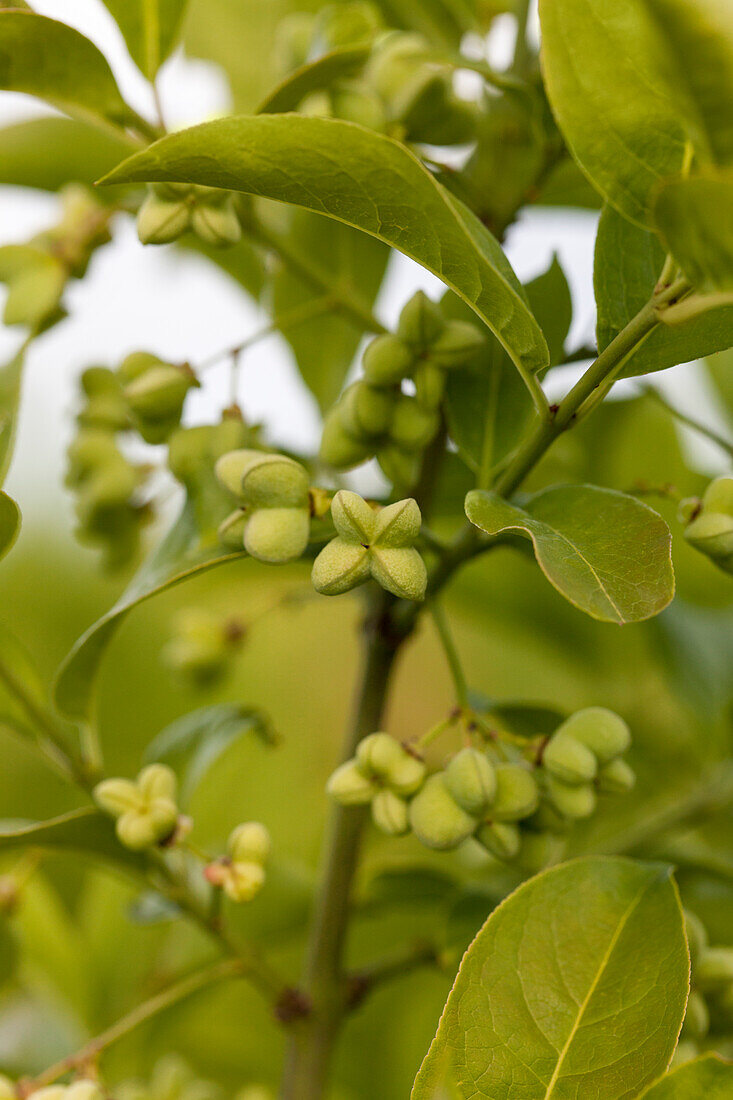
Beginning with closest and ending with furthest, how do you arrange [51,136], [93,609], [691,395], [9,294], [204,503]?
[204,503]
[9,294]
[51,136]
[691,395]
[93,609]

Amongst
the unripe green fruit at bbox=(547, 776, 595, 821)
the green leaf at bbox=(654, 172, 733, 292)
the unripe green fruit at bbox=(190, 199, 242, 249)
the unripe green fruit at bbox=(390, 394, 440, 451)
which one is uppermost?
the green leaf at bbox=(654, 172, 733, 292)

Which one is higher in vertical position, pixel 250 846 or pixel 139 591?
pixel 139 591

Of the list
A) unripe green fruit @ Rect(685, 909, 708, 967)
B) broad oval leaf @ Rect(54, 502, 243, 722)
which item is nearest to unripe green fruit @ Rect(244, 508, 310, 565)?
broad oval leaf @ Rect(54, 502, 243, 722)

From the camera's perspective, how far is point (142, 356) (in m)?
0.70

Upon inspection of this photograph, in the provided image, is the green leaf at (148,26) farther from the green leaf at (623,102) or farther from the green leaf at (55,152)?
the green leaf at (623,102)

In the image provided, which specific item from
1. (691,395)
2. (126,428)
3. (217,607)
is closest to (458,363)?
(126,428)

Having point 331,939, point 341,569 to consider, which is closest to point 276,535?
point 341,569

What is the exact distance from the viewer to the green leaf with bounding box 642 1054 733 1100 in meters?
0.48

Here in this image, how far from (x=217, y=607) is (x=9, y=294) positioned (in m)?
0.96

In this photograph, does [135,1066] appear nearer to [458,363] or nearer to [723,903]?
[723,903]

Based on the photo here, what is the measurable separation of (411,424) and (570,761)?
221mm

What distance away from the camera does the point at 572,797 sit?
60cm

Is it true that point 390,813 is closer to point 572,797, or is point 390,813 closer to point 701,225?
point 572,797

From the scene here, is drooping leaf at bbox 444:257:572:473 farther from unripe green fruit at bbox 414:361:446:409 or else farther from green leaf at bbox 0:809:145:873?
green leaf at bbox 0:809:145:873
